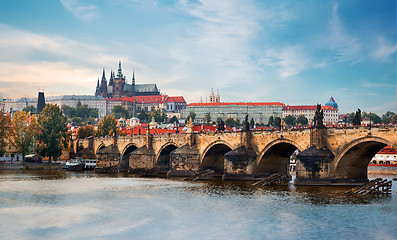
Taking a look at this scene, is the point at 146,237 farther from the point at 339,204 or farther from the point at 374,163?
the point at 374,163

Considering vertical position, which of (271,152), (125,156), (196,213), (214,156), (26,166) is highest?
(271,152)

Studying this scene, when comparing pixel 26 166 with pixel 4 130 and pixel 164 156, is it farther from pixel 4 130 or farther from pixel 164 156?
pixel 164 156

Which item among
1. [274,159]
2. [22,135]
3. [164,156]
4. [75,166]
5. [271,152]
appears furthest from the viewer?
[22,135]

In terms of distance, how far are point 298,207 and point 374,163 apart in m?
50.1

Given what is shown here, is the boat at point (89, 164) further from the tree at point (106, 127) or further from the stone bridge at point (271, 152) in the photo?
the tree at point (106, 127)

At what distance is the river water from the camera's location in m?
26.6

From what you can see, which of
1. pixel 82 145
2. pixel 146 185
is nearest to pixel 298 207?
pixel 146 185

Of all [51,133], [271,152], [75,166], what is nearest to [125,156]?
[75,166]

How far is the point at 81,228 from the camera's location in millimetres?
27938

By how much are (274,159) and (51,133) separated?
4380cm

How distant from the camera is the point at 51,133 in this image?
273ft

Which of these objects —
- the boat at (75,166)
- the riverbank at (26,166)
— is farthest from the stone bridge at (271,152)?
the riverbank at (26,166)

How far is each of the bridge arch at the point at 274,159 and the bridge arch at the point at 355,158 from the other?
305 inches

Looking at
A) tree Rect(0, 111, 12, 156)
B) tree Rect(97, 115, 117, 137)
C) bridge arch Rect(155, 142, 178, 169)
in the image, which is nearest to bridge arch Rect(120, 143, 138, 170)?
bridge arch Rect(155, 142, 178, 169)
